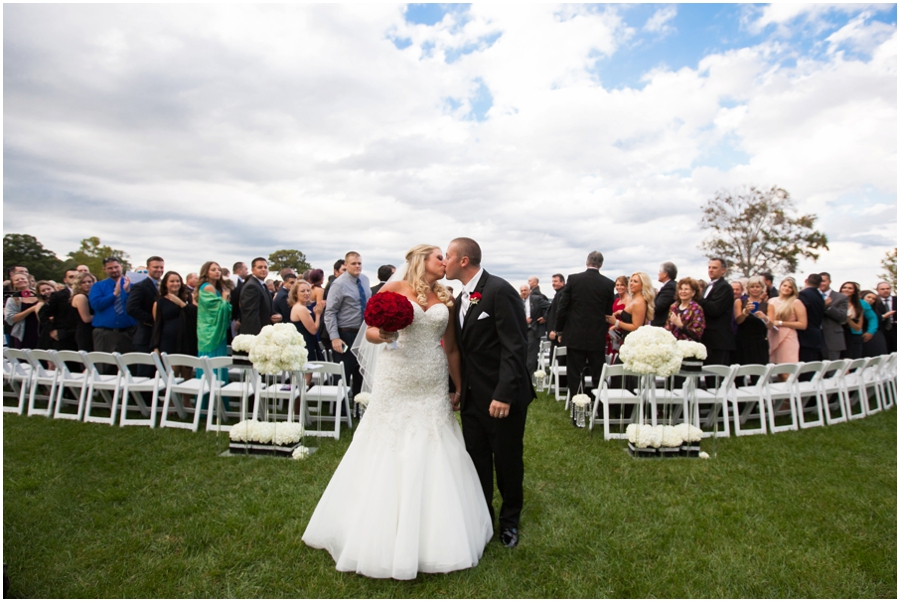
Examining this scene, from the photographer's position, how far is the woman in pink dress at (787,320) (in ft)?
27.9

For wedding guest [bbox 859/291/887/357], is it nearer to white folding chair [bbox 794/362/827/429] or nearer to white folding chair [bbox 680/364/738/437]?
white folding chair [bbox 794/362/827/429]

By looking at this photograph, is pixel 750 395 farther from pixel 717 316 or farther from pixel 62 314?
pixel 62 314

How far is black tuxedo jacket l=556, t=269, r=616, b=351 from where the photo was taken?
7281mm

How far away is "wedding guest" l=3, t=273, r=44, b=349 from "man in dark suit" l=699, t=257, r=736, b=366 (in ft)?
37.7

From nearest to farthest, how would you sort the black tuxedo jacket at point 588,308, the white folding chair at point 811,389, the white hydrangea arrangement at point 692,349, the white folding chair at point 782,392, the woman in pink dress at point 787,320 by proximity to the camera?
1. the white hydrangea arrangement at point 692,349
2. the white folding chair at point 782,392
3. the black tuxedo jacket at point 588,308
4. the white folding chair at point 811,389
5. the woman in pink dress at point 787,320

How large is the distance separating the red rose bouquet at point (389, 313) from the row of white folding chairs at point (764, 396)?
381 centimetres

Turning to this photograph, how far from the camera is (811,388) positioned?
767 cm

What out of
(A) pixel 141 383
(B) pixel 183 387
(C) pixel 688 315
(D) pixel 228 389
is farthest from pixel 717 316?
(A) pixel 141 383

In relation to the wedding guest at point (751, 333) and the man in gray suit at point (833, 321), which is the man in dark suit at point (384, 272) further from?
the man in gray suit at point (833, 321)

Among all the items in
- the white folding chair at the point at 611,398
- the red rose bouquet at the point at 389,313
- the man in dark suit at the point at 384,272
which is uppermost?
the man in dark suit at the point at 384,272

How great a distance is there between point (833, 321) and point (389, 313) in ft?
31.6

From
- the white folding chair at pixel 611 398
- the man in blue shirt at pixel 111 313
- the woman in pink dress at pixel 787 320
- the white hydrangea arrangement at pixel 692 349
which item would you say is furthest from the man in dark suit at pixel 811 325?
the man in blue shirt at pixel 111 313

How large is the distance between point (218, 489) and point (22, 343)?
7996 millimetres

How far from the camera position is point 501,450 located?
380 cm
